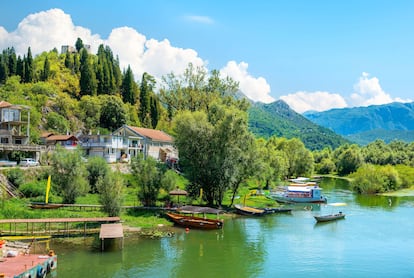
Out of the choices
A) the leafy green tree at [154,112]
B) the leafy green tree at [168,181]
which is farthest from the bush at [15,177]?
the leafy green tree at [154,112]

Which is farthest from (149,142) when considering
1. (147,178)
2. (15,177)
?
(147,178)

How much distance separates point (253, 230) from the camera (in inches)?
1791

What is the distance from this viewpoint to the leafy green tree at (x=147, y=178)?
50719mm

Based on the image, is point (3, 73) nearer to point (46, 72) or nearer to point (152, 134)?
point (46, 72)

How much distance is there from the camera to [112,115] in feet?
347

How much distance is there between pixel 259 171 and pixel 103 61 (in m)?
81.7

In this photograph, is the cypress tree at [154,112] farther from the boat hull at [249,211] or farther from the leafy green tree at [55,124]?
the boat hull at [249,211]

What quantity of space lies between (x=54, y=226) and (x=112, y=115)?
6711 centimetres

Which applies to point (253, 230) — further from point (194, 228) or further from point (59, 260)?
point (59, 260)

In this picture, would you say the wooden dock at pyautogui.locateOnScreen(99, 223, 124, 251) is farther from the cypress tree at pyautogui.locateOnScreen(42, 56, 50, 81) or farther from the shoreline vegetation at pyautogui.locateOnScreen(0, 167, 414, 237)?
the cypress tree at pyautogui.locateOnScreen(42, 56, 50, 81)

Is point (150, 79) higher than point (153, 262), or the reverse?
point (150, 79)

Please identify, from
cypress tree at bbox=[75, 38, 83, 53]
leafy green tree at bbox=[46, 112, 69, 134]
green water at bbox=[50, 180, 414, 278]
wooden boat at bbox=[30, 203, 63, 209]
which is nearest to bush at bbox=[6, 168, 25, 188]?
wooden boat at bbox=[30, 203, 63, 209]

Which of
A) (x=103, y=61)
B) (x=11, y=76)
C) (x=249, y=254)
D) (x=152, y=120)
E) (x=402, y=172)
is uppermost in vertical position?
(x=103, y=61)

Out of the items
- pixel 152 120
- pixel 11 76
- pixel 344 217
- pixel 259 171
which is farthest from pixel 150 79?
pixel 344 217
